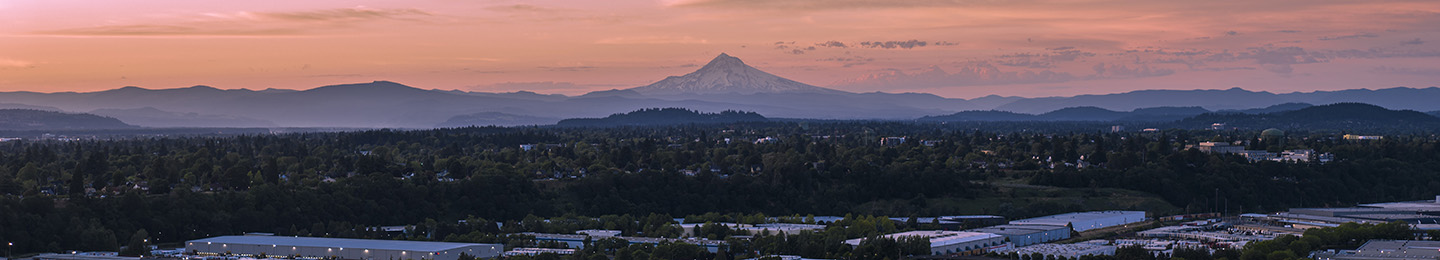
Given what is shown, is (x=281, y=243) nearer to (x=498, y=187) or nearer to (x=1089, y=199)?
(x=498, y=187)

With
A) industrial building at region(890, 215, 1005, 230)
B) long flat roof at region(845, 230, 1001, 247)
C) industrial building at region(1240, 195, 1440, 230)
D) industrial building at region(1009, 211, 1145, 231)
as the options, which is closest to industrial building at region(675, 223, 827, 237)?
long flat roof at region(845, 230, 1001, 247)

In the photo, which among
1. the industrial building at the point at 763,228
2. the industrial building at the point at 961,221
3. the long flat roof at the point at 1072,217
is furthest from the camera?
the long flat roof at the point at 1072,217

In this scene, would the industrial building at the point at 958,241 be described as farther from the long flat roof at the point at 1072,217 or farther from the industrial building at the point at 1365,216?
the industrial building at the point at 1365,216

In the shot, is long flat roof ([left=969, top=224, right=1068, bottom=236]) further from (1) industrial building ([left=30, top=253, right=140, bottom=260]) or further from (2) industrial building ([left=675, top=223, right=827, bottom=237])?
(1) industrial building ([left=30, top=253, right=140, bottom=260])

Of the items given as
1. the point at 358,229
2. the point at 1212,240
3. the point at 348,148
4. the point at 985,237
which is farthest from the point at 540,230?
the point at 348,148

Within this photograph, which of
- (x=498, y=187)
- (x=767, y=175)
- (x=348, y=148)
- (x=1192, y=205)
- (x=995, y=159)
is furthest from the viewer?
(x=348, y=148)

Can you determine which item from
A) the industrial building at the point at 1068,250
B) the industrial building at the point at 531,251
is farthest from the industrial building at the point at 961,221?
the industrial building at the point at 531,251
